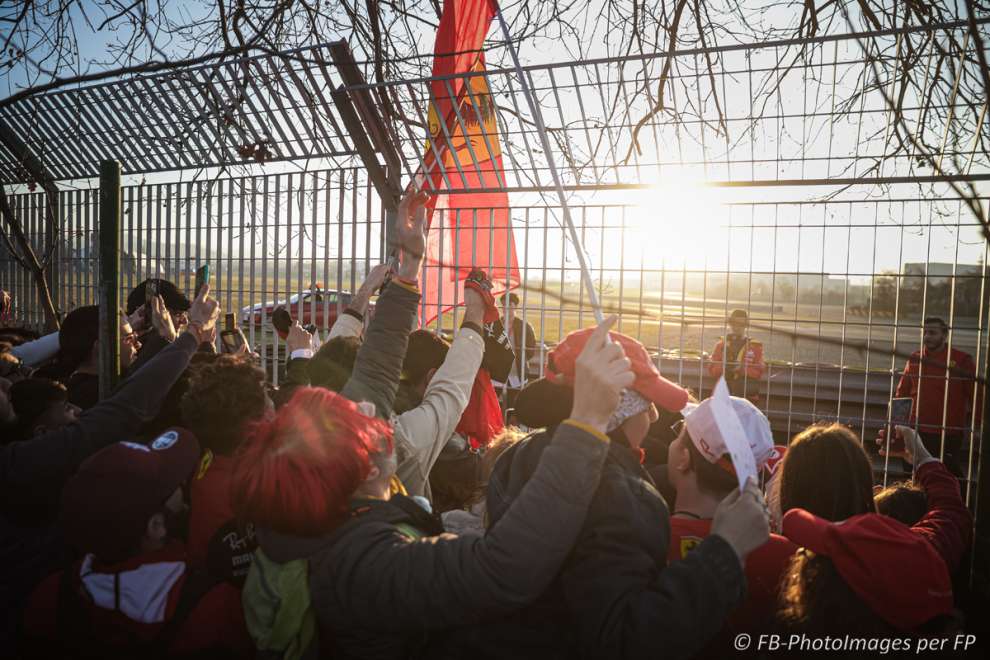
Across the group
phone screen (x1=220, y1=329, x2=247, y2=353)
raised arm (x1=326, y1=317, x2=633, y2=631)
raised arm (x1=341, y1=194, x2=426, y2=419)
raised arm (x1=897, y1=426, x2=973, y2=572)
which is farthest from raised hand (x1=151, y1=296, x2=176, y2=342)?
raised arm (x1=897, y1=426, x2=973, y2=572)

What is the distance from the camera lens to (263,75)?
3.92m

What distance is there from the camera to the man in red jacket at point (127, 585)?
161cm

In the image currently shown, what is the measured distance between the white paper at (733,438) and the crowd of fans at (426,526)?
0.01 m

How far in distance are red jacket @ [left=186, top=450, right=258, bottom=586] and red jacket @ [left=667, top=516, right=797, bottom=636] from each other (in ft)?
4.03

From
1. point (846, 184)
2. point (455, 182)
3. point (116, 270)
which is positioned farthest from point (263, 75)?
point (846, 184)

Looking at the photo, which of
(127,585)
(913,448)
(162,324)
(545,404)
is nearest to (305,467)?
(545,404)

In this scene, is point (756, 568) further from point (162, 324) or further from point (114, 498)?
point (162, 324)

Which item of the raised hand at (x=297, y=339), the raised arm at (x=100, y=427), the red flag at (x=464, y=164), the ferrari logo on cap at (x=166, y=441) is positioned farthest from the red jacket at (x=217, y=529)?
the red flag at (x=464, y=164)

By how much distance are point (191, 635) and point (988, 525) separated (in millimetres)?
2048

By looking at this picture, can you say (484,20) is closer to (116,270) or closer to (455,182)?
(455,182)

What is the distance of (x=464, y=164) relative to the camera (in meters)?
3.93

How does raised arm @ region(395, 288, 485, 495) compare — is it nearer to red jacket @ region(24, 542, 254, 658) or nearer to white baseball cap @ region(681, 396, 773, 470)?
red jacket @ region(24, 542, 254, 658)

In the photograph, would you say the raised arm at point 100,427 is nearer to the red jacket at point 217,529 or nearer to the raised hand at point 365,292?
the red jacket at point 217,529

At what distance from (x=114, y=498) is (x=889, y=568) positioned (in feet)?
6.47
